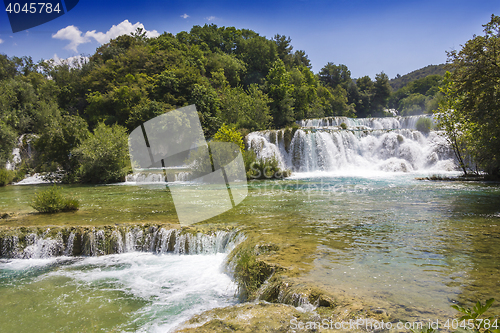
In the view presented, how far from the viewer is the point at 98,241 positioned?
23.7 feet

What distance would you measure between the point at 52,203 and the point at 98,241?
3708 mm

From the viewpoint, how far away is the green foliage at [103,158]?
18.5m

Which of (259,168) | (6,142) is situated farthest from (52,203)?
(6,142)

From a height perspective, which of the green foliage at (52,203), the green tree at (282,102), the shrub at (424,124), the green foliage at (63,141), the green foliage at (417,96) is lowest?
the green foliage at (52,203)

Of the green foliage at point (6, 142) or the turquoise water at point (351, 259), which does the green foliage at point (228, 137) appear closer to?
the turquoise water at point (351, 259)

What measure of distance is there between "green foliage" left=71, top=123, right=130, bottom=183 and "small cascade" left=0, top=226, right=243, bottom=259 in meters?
12.1

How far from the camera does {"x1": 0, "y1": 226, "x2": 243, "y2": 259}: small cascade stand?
700 cm

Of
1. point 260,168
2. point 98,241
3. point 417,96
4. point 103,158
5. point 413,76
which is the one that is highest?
point 413,76

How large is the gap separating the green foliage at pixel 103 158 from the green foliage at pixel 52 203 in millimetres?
9252

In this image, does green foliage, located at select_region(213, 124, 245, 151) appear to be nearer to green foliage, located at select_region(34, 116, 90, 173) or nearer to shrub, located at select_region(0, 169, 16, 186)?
green foliage, located at select_region(34, 116, 90, 173)

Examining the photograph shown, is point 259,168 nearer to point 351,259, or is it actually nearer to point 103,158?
point 103,158

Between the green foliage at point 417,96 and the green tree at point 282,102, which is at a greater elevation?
the green foliage at point 417,96

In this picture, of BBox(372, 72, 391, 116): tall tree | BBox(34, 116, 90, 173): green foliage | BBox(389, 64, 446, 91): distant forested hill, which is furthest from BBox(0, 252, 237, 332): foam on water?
BBox(389, 64, 446, 91): distant forested hill

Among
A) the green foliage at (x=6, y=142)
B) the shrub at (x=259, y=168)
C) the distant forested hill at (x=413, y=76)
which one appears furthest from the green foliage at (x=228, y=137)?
the distant forested hill at (x=413, y=76)
